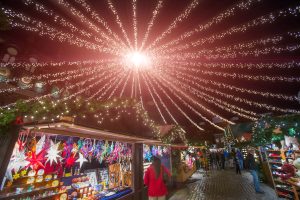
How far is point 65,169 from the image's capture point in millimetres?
4742

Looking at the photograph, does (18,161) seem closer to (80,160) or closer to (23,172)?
(23,172)

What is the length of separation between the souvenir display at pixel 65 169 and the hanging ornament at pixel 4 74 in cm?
561

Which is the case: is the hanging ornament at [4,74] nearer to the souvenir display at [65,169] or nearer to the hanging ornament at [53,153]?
the souvenir display at [65,169]

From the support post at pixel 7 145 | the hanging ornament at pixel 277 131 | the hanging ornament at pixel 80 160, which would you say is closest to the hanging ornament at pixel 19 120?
the support post at pixel 7 145

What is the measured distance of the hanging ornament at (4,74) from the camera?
7.89 meters

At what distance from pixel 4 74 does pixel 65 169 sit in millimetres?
6180

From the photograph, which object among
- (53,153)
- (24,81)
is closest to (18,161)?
(53,153)

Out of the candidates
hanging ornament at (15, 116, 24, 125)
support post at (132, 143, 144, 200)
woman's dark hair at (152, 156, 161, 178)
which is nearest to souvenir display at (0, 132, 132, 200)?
support post at (132, 143, 144, 200)

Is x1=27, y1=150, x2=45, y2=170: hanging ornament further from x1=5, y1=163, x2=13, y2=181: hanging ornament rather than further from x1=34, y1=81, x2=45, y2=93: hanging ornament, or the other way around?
x1=34, y1=81, x2=45, y2=93: hanging ornament

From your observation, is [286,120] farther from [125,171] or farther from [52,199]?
[52,199]

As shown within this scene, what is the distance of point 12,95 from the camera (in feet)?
25.7

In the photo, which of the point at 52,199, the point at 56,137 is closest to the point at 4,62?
the point at 56,137

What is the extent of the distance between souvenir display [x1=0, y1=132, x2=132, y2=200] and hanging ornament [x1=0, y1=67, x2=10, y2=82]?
5.61 metres

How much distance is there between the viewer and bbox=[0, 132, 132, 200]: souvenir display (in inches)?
143
